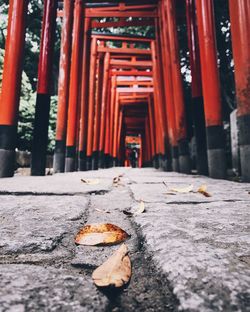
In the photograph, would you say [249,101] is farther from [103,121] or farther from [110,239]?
[103,121]

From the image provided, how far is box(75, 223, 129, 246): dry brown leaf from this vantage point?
0.65 m

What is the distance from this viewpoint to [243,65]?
196 centimetres

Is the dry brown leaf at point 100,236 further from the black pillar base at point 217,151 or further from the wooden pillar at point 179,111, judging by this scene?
the wooden pillar at point 179,111

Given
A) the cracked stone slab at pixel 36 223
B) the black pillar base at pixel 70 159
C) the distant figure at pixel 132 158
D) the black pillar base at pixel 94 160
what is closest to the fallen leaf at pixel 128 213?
the cracked stone slab at pixel 36 223

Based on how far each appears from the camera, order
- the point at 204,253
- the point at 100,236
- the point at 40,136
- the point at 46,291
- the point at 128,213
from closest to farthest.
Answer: the point at 46,291
the point at 204,253
the point at 100,236
the point at 128,213
the point at 40,136

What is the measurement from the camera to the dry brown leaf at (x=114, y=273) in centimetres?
42

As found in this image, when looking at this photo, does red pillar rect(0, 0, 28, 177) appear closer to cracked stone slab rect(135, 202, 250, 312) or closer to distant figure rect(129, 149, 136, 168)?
cracked stone slab rect(135, 202, 250, 312)

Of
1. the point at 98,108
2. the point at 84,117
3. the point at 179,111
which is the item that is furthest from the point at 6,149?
the point at 98,108

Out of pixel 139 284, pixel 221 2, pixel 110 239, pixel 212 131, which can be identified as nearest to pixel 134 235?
pixel 110 239

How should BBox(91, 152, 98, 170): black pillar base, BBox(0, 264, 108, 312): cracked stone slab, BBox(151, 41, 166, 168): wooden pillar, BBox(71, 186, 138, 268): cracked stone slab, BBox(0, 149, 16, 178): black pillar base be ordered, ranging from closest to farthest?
BBox(0, 264, 108, 312): cracked stone slab < BBox(71, 186, 138, 268): cracked stone slab < BBox(0, 149, 16, 178): black pillar base < BBox(151, 41, 166, 168): wooden pillar < BBox(91, 152, 98, 170): black pillar base

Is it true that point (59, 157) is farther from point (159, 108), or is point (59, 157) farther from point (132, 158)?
point (132, 158)

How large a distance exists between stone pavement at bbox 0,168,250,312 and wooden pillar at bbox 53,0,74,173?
3490 mm

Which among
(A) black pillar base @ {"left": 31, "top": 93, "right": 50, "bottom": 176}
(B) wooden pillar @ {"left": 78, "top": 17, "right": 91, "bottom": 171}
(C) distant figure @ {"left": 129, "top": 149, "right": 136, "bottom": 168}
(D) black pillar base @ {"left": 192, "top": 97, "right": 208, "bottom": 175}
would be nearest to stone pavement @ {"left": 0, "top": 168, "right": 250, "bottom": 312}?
(A) black pillar base @ {"left": 31, "top": 93, "right": 50, "bottom": 176}

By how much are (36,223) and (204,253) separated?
0.47 m
